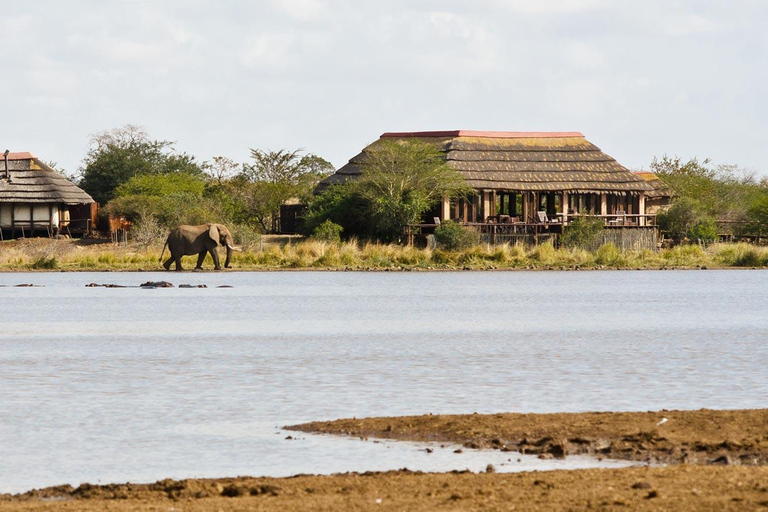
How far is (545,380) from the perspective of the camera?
1630cm

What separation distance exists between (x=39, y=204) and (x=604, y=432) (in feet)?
191

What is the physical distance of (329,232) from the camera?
54344 mm

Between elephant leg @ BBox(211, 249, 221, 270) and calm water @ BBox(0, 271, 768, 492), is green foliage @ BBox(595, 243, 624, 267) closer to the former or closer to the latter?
calm water @ BBox(0, 271, 768, 492)

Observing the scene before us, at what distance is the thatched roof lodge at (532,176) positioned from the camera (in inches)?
2355

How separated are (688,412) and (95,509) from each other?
20.8 ft

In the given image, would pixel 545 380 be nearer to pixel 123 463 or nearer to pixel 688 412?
pixel 688 412

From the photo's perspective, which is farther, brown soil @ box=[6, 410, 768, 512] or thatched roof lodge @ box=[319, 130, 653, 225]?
thatched roof lodge @ box=[319, 130, 653, 225]

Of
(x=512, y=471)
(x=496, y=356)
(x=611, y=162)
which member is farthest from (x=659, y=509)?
(x=611, y=162)

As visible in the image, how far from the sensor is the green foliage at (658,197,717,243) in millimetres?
60750

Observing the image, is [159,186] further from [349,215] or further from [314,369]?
[314,369]

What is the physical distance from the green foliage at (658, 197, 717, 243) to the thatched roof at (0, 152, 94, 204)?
31.3m

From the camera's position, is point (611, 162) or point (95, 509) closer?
point (95, 509)

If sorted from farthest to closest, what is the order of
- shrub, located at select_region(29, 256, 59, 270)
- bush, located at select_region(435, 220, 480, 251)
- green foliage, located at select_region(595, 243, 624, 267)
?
green foliage, located at select_region(595, 243, 624, 267) < bush, located at select_region(435, 220, 480, 251) < shrub, located at select_region(29, 256, 59, 270)

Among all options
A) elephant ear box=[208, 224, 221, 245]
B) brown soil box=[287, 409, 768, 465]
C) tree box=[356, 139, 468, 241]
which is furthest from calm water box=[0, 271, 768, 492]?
tree box=[356, 139, 468, 241]
